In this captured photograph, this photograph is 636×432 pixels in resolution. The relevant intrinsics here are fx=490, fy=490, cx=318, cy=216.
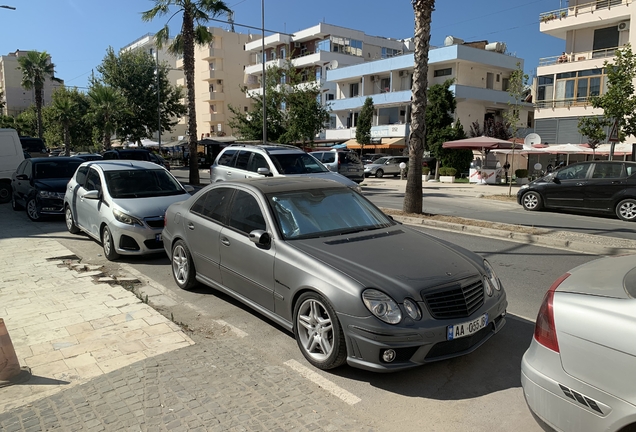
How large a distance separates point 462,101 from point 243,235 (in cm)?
4065

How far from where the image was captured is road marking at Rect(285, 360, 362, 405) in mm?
3727

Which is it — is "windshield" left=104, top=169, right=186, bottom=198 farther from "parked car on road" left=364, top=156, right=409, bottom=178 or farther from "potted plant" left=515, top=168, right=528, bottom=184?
"parked car on road" left=364, top=156, right=409, bottom=178

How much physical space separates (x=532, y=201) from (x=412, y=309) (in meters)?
13.6

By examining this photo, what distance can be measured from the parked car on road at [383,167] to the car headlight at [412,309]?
3197cm

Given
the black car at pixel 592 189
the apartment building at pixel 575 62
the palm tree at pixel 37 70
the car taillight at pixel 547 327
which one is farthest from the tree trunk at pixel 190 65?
the palm tree at pixel 37 70

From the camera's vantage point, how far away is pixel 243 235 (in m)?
5.16

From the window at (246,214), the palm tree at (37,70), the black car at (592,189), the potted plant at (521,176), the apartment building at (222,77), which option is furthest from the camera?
the apartment building at (222,77)

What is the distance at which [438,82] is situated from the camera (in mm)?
42719

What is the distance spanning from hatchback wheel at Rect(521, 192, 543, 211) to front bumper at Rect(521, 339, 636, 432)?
546 inches

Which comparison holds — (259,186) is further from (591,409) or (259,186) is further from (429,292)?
(591,409)

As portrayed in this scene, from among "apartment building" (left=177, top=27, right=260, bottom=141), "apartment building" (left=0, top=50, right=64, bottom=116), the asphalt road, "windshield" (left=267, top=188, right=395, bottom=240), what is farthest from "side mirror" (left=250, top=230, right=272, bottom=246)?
"apartment building" (left=0, top=50, right=64, bottom=116)

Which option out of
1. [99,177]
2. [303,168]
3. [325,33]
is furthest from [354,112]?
[99,177]

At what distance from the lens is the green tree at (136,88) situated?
49.2 metres

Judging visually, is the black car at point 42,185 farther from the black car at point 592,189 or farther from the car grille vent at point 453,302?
the black car at point 592,189
